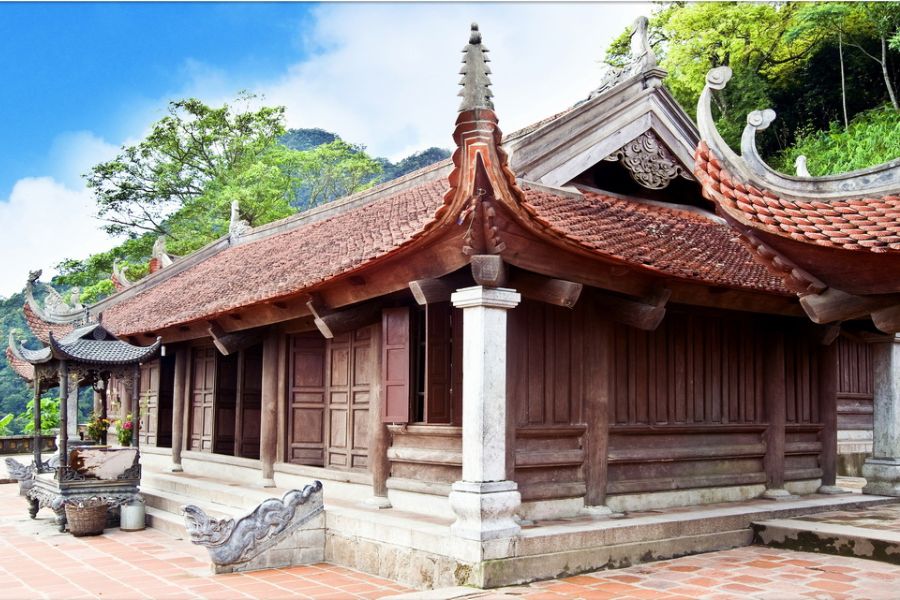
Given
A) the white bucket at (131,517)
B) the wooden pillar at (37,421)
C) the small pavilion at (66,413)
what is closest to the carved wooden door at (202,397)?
the small pavilion at (66,413)

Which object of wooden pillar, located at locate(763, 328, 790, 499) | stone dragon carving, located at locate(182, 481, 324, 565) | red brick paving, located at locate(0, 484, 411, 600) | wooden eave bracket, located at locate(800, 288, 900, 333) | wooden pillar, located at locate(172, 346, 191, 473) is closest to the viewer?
wooden eave bracket, located at locate(800, 288, 900, 333)

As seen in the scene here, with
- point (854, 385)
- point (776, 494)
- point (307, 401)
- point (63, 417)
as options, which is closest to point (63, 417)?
point (63, 417)

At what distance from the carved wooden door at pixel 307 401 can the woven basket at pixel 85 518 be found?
7.81ft

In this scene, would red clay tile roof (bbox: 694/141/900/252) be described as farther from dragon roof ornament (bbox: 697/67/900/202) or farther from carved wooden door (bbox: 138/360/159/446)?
carved wooden door (bbox: 138/360/159/446)

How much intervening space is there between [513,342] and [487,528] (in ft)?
6.12

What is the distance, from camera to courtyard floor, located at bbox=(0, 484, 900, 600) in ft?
21.4

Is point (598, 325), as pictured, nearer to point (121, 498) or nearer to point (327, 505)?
point (327, 505)

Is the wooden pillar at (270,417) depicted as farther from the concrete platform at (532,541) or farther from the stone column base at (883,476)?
the stone column base at (883,476)

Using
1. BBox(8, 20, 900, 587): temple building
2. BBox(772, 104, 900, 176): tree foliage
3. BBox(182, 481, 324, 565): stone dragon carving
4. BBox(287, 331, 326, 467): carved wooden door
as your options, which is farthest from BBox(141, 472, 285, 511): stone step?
BBox(772, 104, 900, 176): tree foliage

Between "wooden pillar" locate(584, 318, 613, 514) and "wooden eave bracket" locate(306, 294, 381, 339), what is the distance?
2297 millimetres

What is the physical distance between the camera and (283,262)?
11.5m

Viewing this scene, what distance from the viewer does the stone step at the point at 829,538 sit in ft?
25.0

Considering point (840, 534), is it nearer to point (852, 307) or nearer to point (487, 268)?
point (852, 307)

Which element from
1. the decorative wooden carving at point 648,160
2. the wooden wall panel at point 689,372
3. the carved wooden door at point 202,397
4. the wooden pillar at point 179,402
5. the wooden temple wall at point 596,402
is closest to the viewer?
the wooden temple wall at point 596,402
